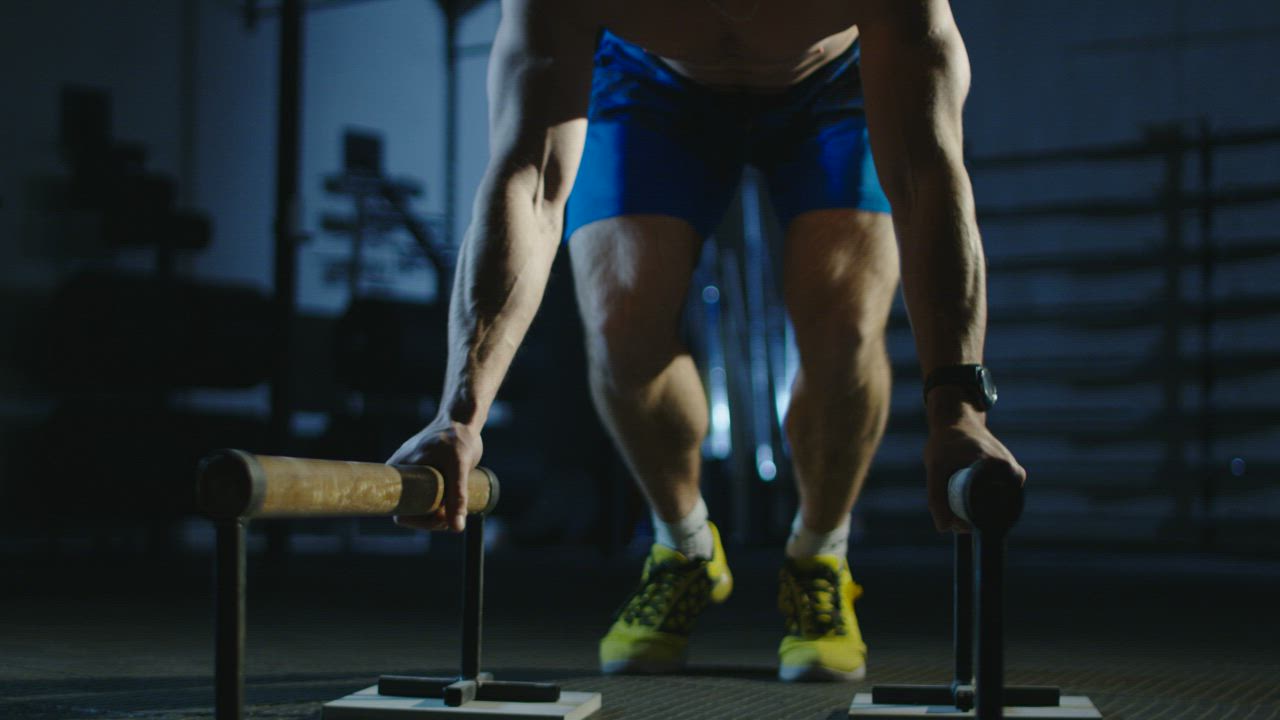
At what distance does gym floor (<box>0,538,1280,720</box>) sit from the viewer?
1.49 meters

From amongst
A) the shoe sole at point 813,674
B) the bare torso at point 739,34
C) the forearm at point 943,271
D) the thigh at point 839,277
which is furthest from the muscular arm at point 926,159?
the shoe sole at point 813,674

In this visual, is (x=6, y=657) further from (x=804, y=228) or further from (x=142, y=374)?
(x=142, y=374)

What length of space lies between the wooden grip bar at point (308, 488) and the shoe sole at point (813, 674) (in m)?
0.81

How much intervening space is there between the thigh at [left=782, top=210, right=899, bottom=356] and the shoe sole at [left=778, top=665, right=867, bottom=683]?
1.46 ft

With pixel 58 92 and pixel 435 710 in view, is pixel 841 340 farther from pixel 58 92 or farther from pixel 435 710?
pixel 58 92

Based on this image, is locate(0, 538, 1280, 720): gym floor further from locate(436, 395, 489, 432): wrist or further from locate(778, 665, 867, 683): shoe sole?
locate(436, 395, 489, 432): wrist

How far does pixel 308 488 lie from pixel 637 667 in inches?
39.0

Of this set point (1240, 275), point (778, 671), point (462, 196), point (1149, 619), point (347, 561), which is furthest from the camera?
point (462, 196)

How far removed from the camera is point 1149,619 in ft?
8.34

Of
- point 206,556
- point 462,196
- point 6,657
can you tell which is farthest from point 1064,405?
point 6,657

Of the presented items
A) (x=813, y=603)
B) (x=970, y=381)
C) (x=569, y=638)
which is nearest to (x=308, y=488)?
(x=970, y=381)

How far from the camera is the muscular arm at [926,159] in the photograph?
1191mm

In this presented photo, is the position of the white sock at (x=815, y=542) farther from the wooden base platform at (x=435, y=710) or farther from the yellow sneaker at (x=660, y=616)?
the wooden base platform at (x=435, y=710)

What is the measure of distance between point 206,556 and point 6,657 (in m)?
2.77
